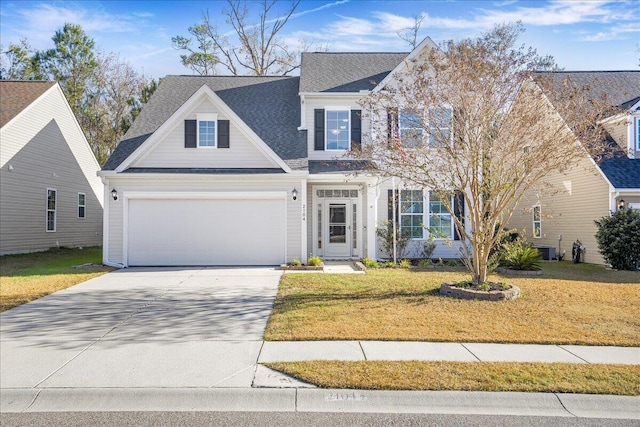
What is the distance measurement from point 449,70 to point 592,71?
14.3 meters

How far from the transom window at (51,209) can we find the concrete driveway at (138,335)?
11.5 meters

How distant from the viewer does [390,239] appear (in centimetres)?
1622

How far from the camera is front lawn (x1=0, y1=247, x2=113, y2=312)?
10.4m

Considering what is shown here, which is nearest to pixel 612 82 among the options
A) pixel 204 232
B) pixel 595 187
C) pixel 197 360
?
pixel 595 187

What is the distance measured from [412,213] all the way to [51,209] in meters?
15.9

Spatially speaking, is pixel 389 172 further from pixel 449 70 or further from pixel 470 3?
pixel 470 3

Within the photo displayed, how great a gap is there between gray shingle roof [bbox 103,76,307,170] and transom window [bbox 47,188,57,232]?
256 inches

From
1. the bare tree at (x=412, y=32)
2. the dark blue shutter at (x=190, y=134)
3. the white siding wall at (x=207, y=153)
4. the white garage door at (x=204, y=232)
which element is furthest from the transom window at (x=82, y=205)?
the bare tree at (x=412, y=32)

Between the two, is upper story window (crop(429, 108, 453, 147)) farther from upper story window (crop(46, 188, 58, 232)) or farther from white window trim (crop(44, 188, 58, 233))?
upper story window (crop(46, 188, 58, 232))

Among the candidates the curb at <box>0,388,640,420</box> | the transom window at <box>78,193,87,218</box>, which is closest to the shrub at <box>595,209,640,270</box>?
the curb at <box>0,388,640,420</box>

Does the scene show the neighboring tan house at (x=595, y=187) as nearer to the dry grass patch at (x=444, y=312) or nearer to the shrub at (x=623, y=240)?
the shrub at (x=623, y=240)

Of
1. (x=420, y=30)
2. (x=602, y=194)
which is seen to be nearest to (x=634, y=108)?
(x=602, y=194)

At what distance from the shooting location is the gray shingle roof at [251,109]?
16.4m

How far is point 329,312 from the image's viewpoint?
28.0ft
